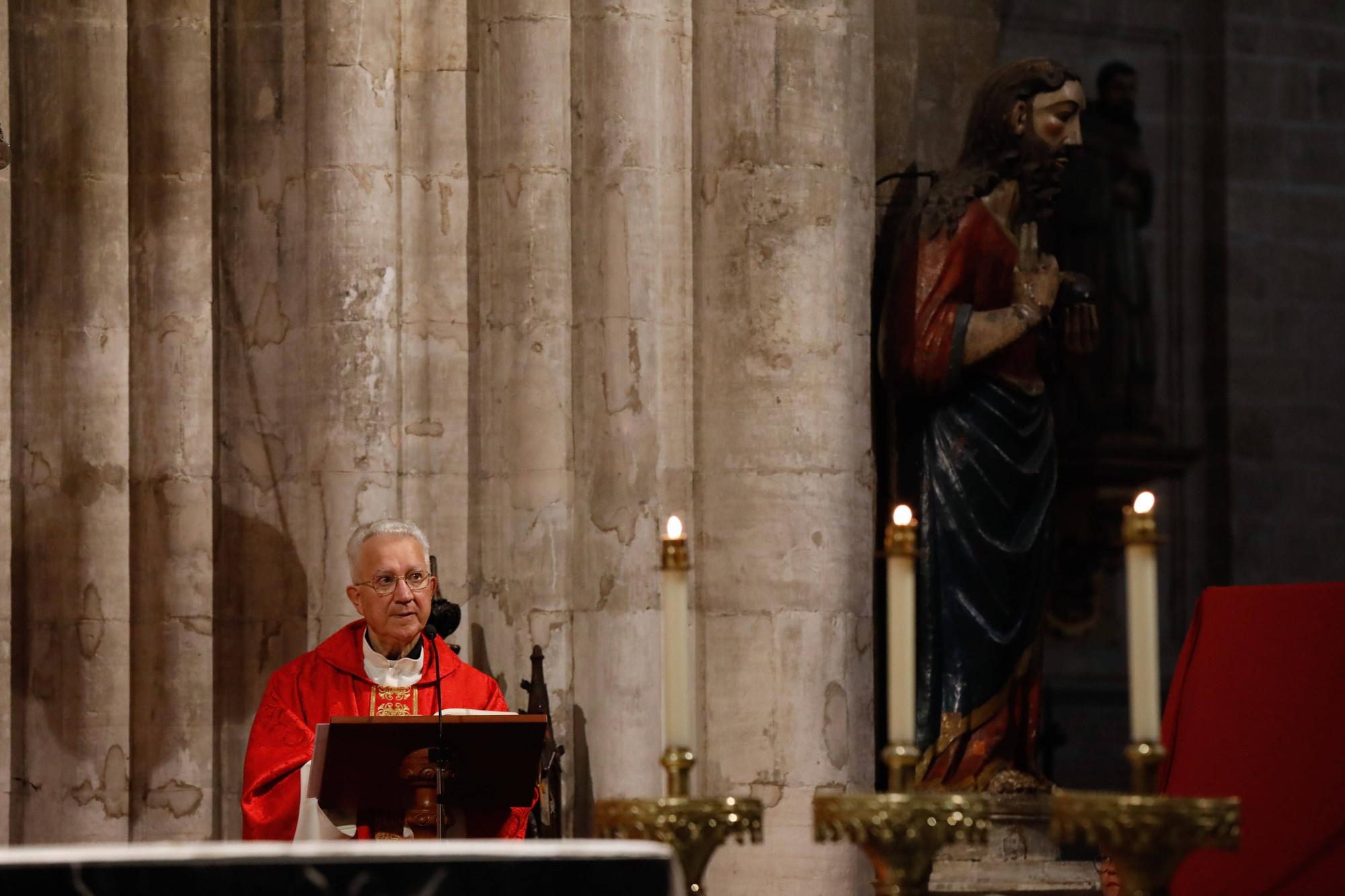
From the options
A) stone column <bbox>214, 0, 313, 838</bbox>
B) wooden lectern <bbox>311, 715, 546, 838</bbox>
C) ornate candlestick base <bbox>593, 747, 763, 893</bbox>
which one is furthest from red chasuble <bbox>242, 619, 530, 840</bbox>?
ornate candlestick base <bbox>593, 747, 763, 893</bbox>

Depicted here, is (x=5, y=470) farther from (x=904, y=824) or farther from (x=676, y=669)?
(x=904, y=824)

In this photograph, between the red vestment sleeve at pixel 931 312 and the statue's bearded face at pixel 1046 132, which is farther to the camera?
the statue's bearded face at pixel 1046 132

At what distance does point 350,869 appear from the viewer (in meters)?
2.12

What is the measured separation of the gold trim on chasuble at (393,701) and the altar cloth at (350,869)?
3045 millimetres

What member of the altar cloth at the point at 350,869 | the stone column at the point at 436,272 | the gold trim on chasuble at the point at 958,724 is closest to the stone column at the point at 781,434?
the gold trim on chasuble at the point at 958,724

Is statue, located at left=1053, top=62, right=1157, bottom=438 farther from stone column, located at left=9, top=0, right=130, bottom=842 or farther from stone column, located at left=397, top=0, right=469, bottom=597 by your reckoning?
stone column, located at left=9, top=0, right=130, bottom=842

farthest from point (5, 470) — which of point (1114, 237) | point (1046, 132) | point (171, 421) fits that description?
point (1114, 237)

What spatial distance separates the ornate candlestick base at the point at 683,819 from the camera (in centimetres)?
250

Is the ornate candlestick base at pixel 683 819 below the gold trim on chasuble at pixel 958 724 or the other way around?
the other way around

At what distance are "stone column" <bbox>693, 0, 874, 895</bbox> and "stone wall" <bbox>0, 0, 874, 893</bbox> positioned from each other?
0.03ft

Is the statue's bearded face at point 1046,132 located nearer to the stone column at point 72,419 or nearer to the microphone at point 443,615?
the microphone at point 443,615

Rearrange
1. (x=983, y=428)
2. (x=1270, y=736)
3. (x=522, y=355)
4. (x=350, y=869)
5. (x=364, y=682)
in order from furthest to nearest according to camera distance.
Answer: (x=983, y=428)
(x=522, y=355)
(x=364, y=682)
(x=1270, y=736)
(x=350, y=869)

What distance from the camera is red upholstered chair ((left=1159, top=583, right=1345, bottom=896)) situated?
3.21 meters

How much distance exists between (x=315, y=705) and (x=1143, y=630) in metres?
3.16
